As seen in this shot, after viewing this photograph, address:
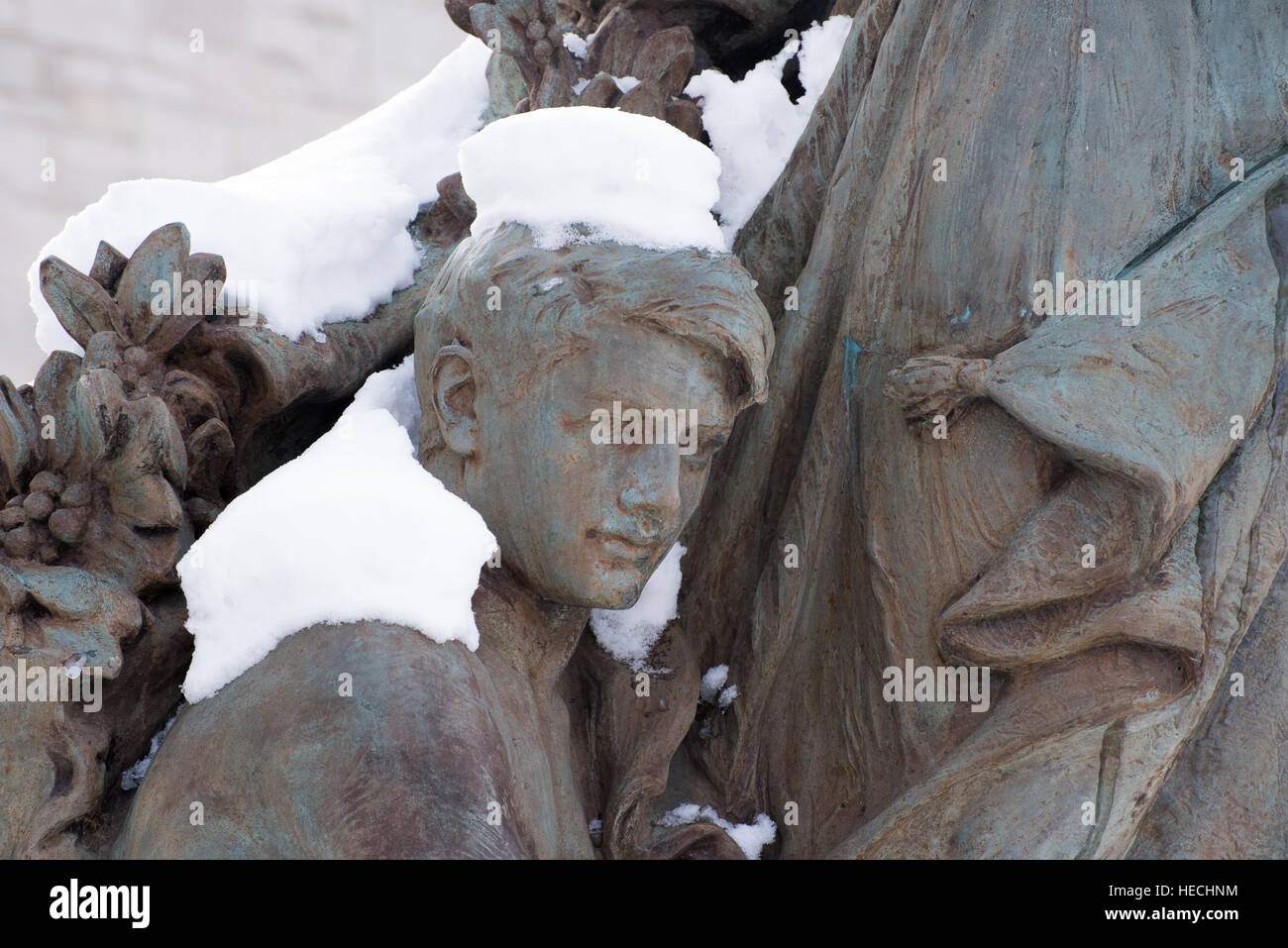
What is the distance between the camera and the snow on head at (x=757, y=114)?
6.62 ft

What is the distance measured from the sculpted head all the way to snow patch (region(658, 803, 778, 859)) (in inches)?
11.3

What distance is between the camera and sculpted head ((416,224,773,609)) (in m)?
1.60

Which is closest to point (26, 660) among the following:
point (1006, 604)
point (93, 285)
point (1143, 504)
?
point (93, 285)

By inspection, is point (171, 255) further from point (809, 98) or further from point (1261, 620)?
point (1261, 620)

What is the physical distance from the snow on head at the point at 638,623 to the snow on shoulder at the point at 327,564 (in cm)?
27

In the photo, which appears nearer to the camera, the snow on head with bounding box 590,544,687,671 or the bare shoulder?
the bare shoulder

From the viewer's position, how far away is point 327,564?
4.97 ft

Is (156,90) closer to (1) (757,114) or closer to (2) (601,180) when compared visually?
(1) (757,114)

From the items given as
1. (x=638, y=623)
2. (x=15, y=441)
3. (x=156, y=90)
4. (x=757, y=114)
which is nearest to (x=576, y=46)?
(x=757, y=114)

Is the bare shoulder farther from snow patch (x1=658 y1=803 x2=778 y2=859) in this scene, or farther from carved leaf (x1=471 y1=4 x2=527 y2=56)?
carved leaf (x1=471 y1=4 x2=527 y2=56)

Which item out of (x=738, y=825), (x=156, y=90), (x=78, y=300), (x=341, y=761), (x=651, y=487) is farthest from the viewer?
(x=156, y=90)

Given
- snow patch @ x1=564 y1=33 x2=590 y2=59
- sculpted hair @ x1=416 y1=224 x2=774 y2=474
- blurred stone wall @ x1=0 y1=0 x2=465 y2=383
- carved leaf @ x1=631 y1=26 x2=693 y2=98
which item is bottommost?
sculpted hair @ x1=416 y1=224 x2=774 y2=474

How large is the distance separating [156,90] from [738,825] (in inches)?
136

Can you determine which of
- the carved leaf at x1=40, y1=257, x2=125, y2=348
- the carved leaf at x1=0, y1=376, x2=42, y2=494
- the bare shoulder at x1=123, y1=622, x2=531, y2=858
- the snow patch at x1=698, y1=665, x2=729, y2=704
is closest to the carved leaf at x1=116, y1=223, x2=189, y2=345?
the carved leaf at x1=40, y1=257, x2=125, y2=348
